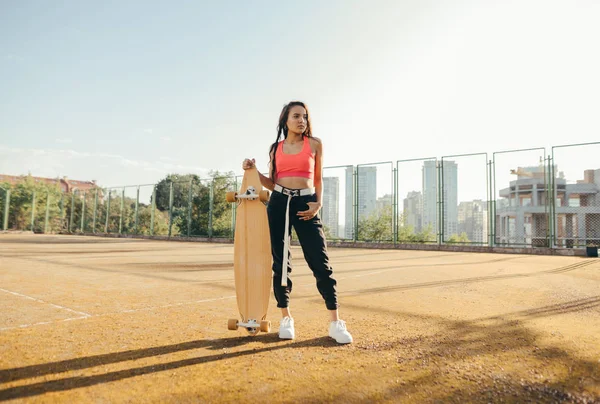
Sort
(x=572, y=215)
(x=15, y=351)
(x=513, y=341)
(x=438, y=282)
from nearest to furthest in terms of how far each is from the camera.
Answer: (x=15, y=351), (x=513, y=341), (x=438, y=282), (x=572, y=215)

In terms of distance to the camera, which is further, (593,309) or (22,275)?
(22,275)

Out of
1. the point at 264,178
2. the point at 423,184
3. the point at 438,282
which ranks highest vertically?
the point at 423,184

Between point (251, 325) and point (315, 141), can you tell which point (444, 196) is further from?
point (251, 325)

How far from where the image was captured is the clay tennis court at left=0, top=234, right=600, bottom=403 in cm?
182

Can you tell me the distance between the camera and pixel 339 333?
8.64 feet

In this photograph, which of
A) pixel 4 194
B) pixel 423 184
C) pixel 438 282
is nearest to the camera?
pixel 438 282

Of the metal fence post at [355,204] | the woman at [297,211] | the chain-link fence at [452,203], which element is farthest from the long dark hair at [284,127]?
the metal fence post at [355,204]

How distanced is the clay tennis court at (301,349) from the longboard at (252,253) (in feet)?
0.77

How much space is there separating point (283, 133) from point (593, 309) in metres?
3.58

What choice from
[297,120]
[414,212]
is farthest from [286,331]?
[414,212]

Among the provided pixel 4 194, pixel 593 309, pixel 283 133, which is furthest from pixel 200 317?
pixel 4 194

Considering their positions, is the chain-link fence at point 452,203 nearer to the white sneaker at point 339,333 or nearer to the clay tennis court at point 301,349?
the clay tennis court at point 301,349

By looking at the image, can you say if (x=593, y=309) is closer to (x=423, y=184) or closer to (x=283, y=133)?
(x=283, y=133)

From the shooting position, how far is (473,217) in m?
15.4
